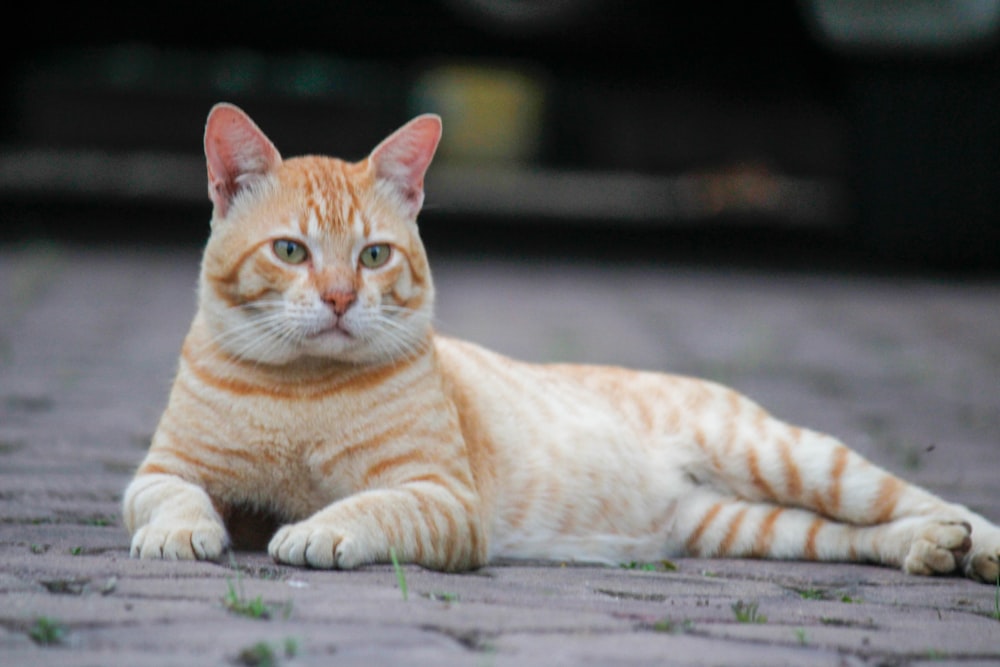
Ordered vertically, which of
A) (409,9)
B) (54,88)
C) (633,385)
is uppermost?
(409,9)

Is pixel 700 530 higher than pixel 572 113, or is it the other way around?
pixel 572 113

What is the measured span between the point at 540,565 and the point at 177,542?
993 millimetres

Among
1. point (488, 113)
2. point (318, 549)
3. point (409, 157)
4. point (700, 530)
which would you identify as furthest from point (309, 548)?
point (488, 113)

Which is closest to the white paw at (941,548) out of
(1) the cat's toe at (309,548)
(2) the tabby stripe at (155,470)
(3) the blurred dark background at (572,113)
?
(1) the cat's toe at (309,548)

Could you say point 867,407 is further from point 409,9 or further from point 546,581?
point 409,9

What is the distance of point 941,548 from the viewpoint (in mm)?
3791

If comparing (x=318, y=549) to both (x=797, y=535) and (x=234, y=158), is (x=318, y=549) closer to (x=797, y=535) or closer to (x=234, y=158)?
(x=234, y=158)

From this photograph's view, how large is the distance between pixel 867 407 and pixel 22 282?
5.07 m

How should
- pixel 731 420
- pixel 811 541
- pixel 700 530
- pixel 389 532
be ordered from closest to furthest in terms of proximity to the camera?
pixel 389 532, pixel 811 541, pixel 700 530, pixel 731 420

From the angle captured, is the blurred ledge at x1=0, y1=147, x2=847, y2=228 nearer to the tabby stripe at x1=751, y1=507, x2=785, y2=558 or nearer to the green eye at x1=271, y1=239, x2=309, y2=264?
the tabby stripe at x1=751, y1=507, x2=785, y2=558

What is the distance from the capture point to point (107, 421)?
5457mm

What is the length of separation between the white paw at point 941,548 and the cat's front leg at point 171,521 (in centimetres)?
176

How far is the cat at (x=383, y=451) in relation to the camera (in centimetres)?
350

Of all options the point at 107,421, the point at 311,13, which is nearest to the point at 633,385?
the point at 107,421
